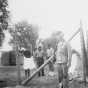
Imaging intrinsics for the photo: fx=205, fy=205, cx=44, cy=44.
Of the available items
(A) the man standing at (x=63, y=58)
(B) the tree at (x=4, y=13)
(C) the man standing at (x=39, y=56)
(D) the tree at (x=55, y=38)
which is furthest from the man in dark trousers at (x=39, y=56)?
(B) the tree at (x=4, y=13)

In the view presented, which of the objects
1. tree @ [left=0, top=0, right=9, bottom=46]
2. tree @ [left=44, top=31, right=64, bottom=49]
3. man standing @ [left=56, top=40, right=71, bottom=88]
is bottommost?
man standing @ [left=56, top=40, right=71, bottom=88]

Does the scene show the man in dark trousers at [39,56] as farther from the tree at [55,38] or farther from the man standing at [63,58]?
the man standing at [63,58]

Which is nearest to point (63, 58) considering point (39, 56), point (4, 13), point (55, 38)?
point (55, 38)

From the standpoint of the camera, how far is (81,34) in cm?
525

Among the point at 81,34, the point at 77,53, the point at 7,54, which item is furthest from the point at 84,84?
the point at 7,54

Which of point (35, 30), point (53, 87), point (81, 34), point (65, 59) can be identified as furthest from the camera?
point (35, 30)

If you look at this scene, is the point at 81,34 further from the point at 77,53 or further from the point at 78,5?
the point at 78,5

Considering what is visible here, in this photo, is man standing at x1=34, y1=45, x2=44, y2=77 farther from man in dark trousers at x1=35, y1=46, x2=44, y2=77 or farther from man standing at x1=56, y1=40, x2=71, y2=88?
man standing at x1=56, y1=40, x2=71, y2=88

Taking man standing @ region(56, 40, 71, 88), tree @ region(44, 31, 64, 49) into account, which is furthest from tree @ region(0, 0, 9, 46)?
man standing @ region(56, 40, 71, 88)

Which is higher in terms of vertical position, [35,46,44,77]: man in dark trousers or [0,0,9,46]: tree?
Result: [0,0,9,46]: tree

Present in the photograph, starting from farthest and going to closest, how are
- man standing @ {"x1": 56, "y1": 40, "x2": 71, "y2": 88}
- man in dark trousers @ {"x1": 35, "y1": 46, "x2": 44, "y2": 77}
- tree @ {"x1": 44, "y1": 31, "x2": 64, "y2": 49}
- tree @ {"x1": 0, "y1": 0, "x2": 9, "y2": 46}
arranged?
1. tree @ {"x1": 0, "y1": 0, "x2": 9, "y2": 46}
2. man in dark trousers @ {"x1": 35, "y1": 46, "x2": 44, "y2": 77}
3. tree @ {"x1": 44, "y1": 31, "x2": 64, "y2": 49}
4. man standing @ {"x1": 56, "y1": 40, "x2": 71, "y2": 88}

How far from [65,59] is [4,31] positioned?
42.0 ft

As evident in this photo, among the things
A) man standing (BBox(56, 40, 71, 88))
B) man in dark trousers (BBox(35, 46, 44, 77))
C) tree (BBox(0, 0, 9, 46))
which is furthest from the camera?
tree (BBox(0, 0, 9, 46))

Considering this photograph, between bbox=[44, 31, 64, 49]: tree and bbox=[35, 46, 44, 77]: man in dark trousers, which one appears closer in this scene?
bbox=[44, 31, 64, 49]: tree
